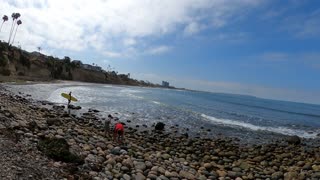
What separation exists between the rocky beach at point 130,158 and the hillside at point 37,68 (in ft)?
167

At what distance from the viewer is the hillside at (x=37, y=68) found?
3054 inches

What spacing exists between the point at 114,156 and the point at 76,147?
5.40ft

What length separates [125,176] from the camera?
11211mm

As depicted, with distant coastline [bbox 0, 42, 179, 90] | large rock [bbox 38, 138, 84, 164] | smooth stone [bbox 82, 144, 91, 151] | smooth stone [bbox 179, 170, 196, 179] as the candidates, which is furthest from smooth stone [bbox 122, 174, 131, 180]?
distant coastline [bbox 0, 42, 179, 90]

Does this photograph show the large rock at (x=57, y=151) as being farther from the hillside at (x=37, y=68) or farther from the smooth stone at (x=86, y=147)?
the hillside at (x=37, y=68)

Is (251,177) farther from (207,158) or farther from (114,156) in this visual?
(114,156)

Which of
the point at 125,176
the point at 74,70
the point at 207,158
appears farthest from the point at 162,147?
the point at 74,70

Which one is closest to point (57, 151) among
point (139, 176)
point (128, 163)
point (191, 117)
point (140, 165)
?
point (128, 163)

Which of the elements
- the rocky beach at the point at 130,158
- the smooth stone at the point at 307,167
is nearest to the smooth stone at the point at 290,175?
the rocky beach at the point at 130,158

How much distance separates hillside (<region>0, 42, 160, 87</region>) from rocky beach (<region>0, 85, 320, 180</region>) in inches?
2000

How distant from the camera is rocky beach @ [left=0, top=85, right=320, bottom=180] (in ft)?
32.4

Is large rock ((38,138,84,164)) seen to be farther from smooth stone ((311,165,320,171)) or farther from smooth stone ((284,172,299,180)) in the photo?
smooth stone ((311,165,320,171))

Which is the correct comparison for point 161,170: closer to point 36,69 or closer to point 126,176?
point 126,176

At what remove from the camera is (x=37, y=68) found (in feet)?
349
